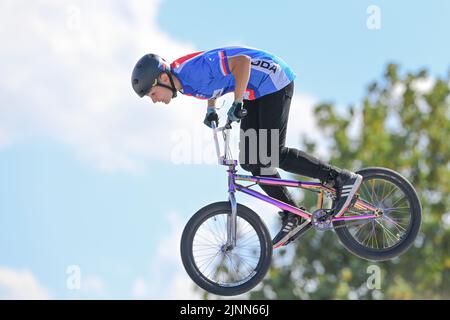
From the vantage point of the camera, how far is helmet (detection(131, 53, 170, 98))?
812 centimetres

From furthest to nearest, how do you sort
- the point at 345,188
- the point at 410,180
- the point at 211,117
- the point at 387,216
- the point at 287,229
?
the point at 410,180 < the point at 387,216 < the point at 287,229 < the point at 345,188 < the point at 211,117

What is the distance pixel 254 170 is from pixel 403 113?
31.5 m

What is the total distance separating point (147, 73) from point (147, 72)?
0.05 ft

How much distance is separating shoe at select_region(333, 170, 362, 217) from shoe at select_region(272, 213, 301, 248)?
0.46 m

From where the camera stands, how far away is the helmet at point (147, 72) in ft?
26.6

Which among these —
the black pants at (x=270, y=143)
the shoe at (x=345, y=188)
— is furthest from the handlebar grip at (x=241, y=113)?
the shoe at (x=345, y=188)

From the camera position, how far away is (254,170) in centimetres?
870

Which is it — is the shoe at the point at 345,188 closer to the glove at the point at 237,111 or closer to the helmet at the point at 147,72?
the glove at the point at 237,111

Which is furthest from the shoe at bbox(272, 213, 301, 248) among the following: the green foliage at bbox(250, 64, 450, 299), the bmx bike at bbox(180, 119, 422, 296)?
the green foliage at bbox(250, 64, 450, 299)

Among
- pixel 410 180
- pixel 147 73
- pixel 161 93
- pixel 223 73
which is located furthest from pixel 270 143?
pixel 410 180

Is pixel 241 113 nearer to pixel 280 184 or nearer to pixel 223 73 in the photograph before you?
pixel 223 73

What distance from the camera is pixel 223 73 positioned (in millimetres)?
8086

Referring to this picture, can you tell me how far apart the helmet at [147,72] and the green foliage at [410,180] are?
24.8 metres
